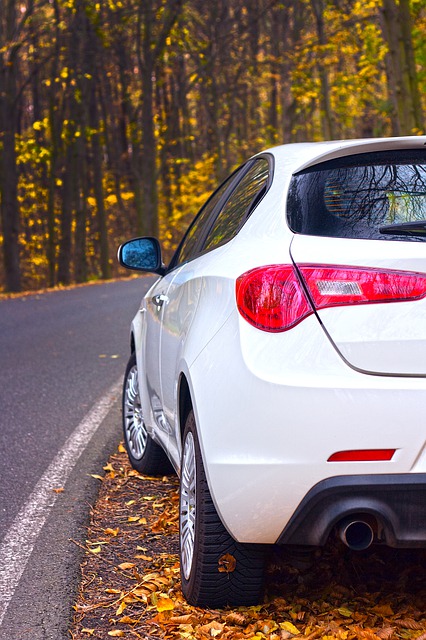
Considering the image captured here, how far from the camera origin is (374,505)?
10.8 ft

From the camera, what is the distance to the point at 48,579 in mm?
4285

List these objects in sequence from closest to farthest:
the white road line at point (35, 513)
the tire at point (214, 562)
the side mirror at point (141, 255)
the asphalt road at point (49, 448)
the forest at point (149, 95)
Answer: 1. the tire at point (214, 562)
2. the asphalt road at point (49, 448)
3. the white road line at point (35, 513)
4. the side mirror at point (141, 255)
5. the forest at point (149, 95)

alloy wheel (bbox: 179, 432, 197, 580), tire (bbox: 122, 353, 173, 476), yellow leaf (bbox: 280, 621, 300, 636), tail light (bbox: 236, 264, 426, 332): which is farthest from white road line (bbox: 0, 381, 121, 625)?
tail light (bbox: 236, 264, 426, 332)

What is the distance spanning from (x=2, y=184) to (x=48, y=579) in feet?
79.0

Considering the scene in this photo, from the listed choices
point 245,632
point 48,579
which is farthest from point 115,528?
point 245,632

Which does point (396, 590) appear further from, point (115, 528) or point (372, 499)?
point (115, 528)

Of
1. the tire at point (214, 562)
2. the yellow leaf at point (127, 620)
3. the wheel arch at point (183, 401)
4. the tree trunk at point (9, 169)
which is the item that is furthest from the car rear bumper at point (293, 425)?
the tree trunk at point (9, 169)

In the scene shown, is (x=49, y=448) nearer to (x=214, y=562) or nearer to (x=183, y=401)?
(x=183, y=401)

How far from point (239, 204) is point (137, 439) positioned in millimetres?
2351

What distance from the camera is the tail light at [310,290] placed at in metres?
3.25

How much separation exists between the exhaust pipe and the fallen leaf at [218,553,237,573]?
1.60ft

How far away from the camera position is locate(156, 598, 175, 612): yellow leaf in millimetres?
3938

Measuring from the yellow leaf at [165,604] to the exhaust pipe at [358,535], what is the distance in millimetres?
880

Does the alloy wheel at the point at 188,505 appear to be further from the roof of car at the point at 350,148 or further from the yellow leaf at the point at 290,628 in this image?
the roof of car at the point at 350,148
